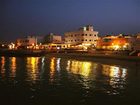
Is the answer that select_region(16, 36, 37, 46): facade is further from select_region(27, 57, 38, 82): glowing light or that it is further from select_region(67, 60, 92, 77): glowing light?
select_region(67, 60, 92, 77): glowing light

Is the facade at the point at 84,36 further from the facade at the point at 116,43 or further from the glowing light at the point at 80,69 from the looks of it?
the glowing light at the point at 80,69

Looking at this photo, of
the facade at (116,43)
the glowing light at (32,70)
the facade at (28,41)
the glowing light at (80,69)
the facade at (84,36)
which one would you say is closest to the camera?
the glowing light at (32,70)

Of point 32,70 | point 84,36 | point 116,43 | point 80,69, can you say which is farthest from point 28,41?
point 80,69

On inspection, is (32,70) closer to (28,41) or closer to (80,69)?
(80,69)

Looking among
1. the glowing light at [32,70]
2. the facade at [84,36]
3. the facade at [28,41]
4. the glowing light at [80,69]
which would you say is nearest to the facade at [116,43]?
the facade at [84,36]

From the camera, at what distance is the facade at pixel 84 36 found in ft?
368

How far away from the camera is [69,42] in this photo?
392 ft

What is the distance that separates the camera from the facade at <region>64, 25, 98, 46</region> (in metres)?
112

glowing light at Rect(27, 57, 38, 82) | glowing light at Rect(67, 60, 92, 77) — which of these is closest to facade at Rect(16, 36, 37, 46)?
glowing light at Rect(27, 57, 38, 82)

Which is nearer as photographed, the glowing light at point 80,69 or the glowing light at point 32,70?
the glowing light at point 32,70

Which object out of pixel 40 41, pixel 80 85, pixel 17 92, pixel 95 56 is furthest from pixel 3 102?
pixel 40 41

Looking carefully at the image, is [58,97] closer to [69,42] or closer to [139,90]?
[139,90]

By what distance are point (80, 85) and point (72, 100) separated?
7045 mm

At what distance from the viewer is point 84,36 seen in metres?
112
